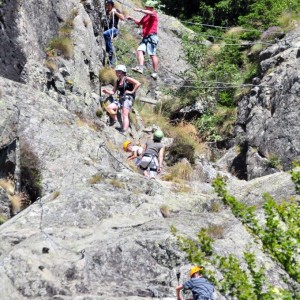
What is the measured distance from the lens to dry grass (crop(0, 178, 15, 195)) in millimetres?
16547

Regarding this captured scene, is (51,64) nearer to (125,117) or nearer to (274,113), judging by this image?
(125,117)

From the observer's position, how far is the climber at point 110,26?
24928mm

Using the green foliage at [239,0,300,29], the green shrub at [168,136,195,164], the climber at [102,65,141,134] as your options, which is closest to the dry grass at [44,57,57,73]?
the climber at [102,65,141,134]

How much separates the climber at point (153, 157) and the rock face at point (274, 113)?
5325 mm

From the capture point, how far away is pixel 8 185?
16.7m

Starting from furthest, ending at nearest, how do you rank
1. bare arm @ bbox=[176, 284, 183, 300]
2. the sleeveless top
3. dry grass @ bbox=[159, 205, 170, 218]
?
the sleeveless top
dry grass @ bbox=[159, 205, 170, 218]
bare arm @ bbox=[176, 284, 183, 300]

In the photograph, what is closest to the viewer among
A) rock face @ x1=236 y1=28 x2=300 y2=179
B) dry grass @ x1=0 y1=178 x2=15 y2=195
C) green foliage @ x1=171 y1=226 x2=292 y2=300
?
green foliage @ x1=171 y1=226 x2=292 y2=300

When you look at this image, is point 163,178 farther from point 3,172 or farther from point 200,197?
point 3,172

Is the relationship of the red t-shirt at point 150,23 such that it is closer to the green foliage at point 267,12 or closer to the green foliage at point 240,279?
the green foliage at point 267,12

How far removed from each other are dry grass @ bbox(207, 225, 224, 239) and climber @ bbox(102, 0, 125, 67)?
38.5ft

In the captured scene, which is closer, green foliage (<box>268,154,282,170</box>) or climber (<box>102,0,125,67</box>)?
green foliage (<box>268,154,282,170</box>)

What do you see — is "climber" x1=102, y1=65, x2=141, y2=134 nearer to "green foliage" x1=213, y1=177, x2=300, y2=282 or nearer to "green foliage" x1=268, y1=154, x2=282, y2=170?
"green foliage" x1=268, y1=154, x2=282, y2=170

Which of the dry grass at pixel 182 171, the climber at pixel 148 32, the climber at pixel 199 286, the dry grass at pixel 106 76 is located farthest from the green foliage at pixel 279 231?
the dry grass at pixel 106 76

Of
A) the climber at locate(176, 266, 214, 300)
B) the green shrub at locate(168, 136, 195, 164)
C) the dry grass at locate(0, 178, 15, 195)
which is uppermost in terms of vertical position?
the climber at locate(176, 266, 214, 300)
